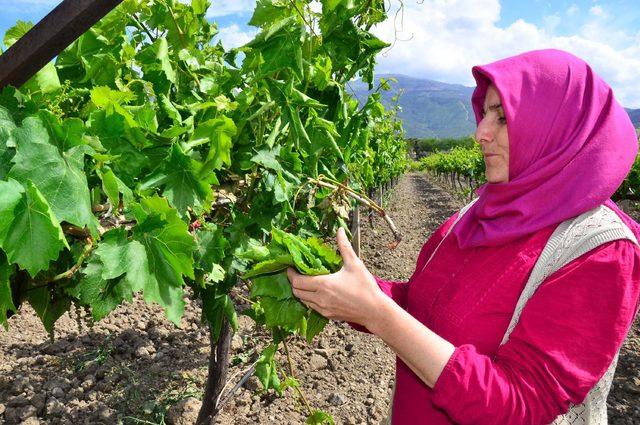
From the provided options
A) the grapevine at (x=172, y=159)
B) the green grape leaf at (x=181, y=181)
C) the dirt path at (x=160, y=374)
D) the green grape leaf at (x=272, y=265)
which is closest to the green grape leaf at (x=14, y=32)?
the grapevine at (x=172, y=159)

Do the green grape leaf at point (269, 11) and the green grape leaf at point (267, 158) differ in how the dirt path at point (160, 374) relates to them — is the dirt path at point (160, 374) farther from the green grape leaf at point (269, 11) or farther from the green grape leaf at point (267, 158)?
the green grape leaf at point (269, 11)

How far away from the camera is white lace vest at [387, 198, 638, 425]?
110 cm

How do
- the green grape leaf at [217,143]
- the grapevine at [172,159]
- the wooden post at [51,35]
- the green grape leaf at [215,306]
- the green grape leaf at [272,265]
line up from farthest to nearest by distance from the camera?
the green grape leaf at [215,306] < the green grape leaf at [217,143] < the green grape leaf at [272,265] < the grapevine at [172,159] < the wooden post at [51,35]

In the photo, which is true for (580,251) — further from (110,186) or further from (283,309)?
(110,186)

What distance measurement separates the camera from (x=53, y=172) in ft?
3.03

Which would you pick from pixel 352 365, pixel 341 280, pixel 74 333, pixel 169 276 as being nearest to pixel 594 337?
pixel 341 280

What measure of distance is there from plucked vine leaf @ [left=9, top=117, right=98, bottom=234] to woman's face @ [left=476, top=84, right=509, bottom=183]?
42.1 inches

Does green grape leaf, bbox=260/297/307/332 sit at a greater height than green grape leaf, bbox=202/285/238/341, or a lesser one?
greater

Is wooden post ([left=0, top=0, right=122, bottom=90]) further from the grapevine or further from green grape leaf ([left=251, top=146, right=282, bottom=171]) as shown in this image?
green grape leaf ([left=251, top=146, right=282, bottom=171])

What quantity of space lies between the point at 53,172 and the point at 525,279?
1131mm

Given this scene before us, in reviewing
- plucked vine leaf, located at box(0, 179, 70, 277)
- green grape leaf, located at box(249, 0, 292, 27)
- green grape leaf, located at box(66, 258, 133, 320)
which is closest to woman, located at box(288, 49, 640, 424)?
green grape leaf, located at box(66, 258, 133, 320)

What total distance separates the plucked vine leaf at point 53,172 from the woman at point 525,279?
54 centimetres

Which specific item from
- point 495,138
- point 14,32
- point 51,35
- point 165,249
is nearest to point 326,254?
point 165,249

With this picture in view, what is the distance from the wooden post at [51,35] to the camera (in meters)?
0.74
